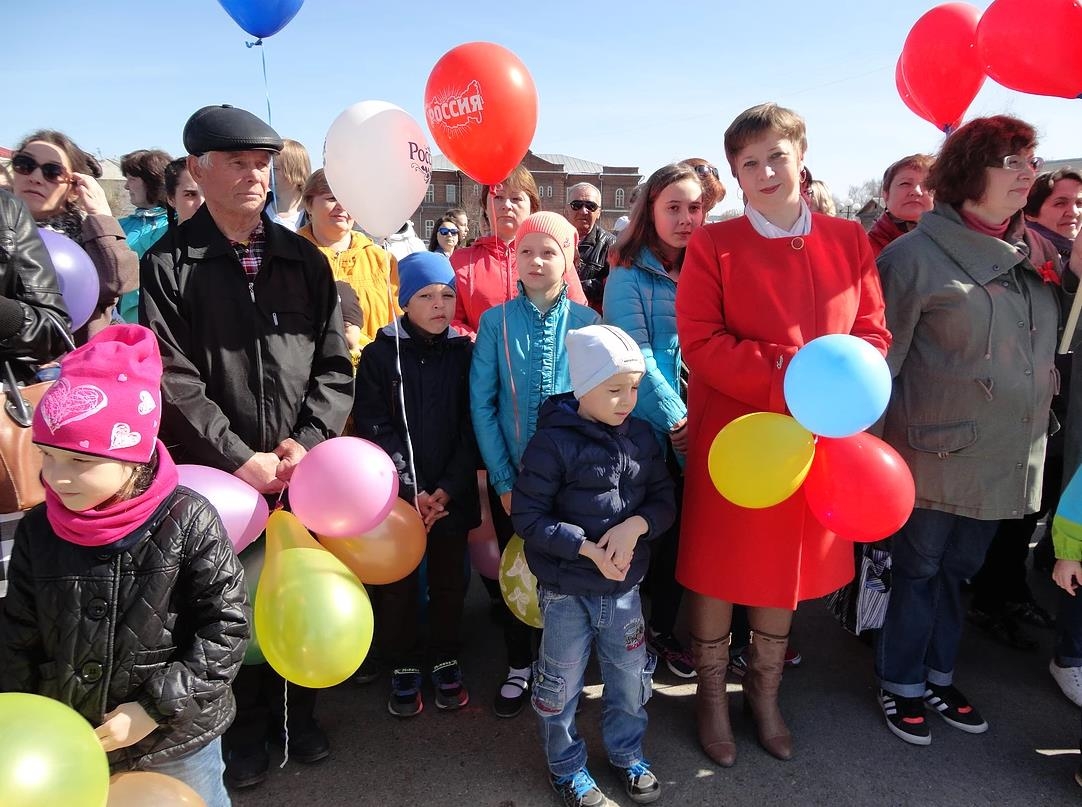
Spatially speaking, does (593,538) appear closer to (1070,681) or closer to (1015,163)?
(1015,163)

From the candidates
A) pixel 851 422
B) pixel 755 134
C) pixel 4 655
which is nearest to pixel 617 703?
pixel 851 422

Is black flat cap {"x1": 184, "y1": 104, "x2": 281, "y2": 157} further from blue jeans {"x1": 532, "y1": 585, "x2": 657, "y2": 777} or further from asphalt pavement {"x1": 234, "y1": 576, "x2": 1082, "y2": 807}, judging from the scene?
asphalt pavement {"x1": 234, "y1": 576, "x2": 1082, "y2": 807}

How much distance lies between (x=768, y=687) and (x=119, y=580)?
86.8 inches

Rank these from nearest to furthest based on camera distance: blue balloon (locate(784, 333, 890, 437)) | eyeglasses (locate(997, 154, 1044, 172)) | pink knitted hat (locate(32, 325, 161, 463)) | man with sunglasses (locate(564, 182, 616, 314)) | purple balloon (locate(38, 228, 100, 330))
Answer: pink knitted hat (locate(32, 325, 161, 463)) < blue balloon (locate(784, 333, 890, 437)) < eyeglasses (locate(997, 154, 1044, 172)) < purple balloon (locate(38, 228, 100, 330)) < man with sunglasses (locate(564, 182, 616, 314))

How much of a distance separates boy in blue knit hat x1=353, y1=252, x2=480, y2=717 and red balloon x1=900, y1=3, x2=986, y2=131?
2417 millimetres

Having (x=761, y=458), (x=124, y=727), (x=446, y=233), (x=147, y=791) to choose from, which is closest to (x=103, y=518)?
Result: (x=124, y=727)

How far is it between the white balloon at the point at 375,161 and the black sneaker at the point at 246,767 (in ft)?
6.69

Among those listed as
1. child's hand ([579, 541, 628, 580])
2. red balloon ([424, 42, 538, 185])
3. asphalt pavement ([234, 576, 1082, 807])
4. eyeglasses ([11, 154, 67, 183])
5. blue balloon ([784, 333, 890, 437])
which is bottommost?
asphalt pavement ([234, 576, 1082, 807])

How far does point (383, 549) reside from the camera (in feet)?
7.93

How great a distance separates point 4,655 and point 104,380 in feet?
2.29

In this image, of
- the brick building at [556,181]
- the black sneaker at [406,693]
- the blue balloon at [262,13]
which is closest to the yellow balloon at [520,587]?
the black sneaker at [406,693]

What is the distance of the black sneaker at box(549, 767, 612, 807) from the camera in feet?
7.56

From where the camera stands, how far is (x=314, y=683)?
1.91 meters

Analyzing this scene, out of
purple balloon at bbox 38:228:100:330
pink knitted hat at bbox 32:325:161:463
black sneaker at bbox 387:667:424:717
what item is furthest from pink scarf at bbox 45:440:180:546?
black sneaker at bbox 387:667:424:717
